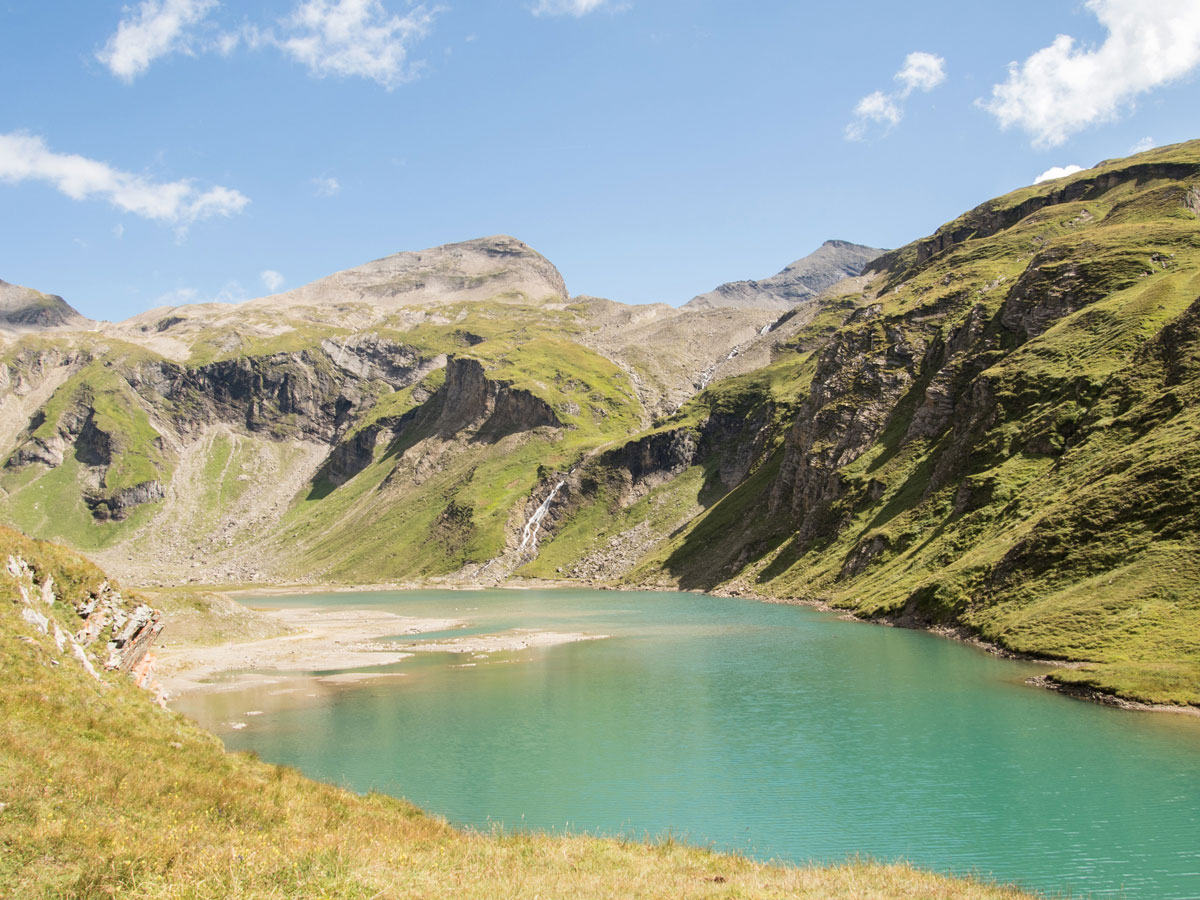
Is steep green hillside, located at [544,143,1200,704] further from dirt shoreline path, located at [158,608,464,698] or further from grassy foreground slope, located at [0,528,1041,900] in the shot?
dirt shoreline path, located at [158,608,464,698]

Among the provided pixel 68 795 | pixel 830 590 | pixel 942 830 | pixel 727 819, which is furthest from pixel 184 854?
pixel 830 590

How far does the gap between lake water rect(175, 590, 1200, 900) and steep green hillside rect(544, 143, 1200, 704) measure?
8.28 metres

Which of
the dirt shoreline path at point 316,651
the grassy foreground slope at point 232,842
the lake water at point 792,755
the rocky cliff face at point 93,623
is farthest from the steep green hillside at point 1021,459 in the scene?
the rocky cliff face at point 93,623

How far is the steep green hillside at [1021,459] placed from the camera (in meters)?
58.0

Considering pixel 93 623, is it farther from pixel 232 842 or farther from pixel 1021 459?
pixel 1021 459

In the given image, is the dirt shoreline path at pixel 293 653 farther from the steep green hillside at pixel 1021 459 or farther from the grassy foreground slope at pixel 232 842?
the steep green hillside at pixel 1021 459

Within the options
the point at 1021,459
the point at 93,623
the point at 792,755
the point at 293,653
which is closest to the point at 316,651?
the point at 293,653

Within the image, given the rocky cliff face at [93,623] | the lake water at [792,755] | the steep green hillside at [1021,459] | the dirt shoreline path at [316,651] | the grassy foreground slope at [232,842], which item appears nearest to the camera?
the grassy foreground slope at [232,842]

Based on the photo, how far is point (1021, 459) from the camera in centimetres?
8938

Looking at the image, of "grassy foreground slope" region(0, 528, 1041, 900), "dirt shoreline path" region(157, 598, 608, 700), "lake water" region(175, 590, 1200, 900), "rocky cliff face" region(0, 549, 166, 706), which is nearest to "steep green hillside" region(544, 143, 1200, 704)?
"lake water" region(175, 590, 1200, 900)

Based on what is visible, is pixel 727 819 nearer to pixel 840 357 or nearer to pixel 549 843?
pixel 549 843

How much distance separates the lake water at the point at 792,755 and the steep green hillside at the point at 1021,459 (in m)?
8.28

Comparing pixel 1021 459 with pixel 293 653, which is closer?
pixel 293 653

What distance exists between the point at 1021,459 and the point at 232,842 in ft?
301
